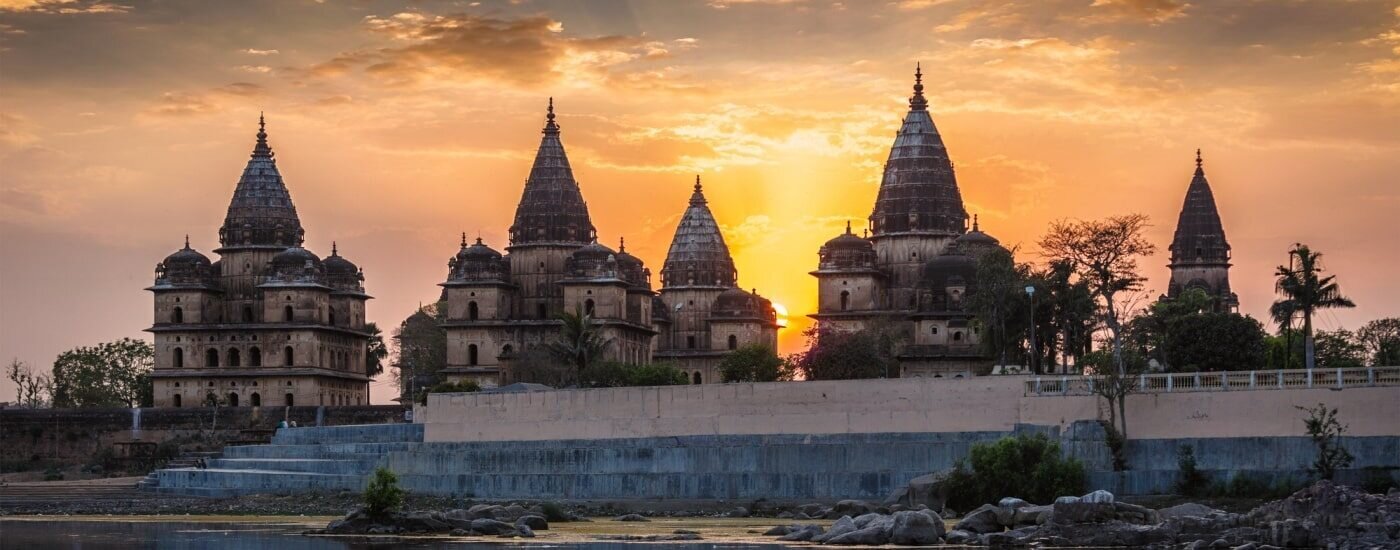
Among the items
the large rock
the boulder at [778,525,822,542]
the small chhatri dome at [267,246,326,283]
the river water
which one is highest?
the small chhatri dome at [267,246,326,283]

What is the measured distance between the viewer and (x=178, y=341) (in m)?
125

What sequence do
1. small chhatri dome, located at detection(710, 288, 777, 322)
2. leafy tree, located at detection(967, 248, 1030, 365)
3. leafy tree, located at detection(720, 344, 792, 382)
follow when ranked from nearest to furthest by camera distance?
leafy tree, located at detection(967, 248, 1030, 365), leafy tree, located at detection(720, 344, 792, 382), small chhatri dome, located at detection(710, 288, 777, 322)

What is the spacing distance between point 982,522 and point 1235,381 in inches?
540

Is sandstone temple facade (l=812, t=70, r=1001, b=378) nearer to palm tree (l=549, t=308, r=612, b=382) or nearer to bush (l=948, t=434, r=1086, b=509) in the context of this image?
palm tree (l=549, t=308, r=612, b=382)

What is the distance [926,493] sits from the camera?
69500 millimetres

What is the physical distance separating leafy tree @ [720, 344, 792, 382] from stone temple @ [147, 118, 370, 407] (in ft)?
68.6

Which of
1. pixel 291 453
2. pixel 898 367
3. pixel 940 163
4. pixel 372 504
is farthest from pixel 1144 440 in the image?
pixel 940 163

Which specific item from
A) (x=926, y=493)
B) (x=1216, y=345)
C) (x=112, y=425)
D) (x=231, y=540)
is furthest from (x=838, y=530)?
(x=112, y=425)

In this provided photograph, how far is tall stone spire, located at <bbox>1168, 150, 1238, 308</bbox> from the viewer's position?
433ft

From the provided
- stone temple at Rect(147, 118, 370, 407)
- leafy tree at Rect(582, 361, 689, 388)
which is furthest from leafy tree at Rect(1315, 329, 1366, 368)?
stone temple at Rect(147, 118, 370, 407)

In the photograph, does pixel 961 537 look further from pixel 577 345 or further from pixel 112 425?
pixel 112 425

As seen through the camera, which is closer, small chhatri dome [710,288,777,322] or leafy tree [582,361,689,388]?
leafy tree [582,361,689,388]

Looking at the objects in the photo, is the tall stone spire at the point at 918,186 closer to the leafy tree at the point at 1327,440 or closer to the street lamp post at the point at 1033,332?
the street lamp post at the point at 1033,332

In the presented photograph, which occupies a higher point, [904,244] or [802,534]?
[904,244]
